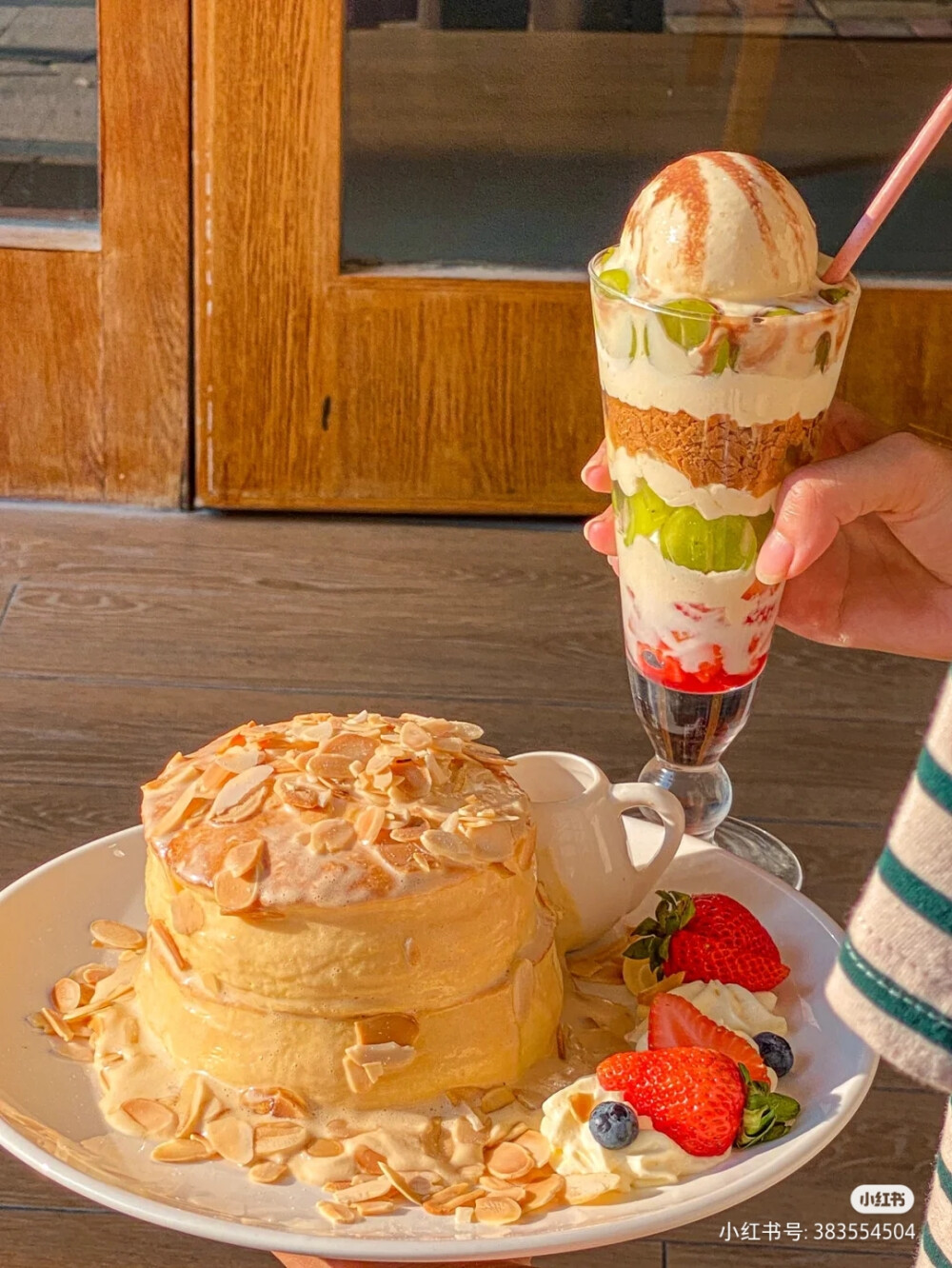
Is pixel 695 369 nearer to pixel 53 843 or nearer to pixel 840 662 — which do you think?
pixel 53 843

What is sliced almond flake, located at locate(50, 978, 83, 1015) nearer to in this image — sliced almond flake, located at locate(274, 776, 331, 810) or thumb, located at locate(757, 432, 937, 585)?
sliced almond flake, located at locate(274, 776, 331, 810)

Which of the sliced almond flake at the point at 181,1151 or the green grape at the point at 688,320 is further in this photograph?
the green grape at the point at 688,320

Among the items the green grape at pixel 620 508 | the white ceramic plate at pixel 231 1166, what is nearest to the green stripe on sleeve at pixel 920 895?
the white ceramic plate at pixel 231 1166

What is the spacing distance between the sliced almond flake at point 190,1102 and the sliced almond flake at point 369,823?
0.41 feet

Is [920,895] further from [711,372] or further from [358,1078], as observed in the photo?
[711,372]

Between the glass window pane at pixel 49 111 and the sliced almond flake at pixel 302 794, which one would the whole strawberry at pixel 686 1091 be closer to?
the sliced almond flake at pixel 302 794

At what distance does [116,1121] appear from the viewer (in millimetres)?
631

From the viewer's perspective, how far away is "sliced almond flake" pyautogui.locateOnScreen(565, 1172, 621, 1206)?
59cm

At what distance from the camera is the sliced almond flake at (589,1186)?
1.95 ft

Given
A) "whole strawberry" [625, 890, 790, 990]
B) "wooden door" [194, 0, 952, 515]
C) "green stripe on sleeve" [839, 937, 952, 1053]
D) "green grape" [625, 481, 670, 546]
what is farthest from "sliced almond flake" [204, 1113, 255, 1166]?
"wooden door" [194, 0, 952, 515]

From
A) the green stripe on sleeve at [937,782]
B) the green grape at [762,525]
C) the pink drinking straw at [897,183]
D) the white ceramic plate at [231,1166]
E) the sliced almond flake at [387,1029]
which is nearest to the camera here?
the green stripe on sleeve at [937,782]

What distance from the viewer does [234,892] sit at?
2.12 feet

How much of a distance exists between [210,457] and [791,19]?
84 cm

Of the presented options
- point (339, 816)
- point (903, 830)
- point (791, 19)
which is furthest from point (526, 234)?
point (903, 830)
